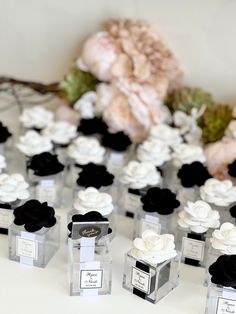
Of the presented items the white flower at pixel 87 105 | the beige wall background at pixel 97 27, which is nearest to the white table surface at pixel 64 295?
the white flower at pixel 87 105

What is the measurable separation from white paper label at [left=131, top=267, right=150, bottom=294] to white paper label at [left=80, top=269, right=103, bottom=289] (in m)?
0.06

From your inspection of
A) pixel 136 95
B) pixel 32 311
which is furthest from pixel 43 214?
pixel 136 95

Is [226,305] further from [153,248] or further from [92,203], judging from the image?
Answer: [92,203]

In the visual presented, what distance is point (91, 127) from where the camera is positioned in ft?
5.56

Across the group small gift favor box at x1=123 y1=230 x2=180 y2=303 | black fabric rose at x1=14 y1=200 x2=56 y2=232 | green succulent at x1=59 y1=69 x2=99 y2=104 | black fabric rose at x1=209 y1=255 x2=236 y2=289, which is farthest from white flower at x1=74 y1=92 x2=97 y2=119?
black fabric rose at x1=209 y1=255 x2=236 y2=289

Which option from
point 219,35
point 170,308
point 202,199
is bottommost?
point 170,308

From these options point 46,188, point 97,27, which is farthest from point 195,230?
point 97,27

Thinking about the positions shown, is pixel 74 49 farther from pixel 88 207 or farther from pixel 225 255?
pixel 225 255

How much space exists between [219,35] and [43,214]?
2.42ft

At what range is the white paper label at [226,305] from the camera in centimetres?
114

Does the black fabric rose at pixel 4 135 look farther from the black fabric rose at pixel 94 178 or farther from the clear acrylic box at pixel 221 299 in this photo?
the clear acrylic box at pixel 221 299

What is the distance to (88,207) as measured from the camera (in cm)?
132

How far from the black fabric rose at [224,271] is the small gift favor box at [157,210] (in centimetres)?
22

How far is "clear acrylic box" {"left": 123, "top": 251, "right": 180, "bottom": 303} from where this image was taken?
119cm
